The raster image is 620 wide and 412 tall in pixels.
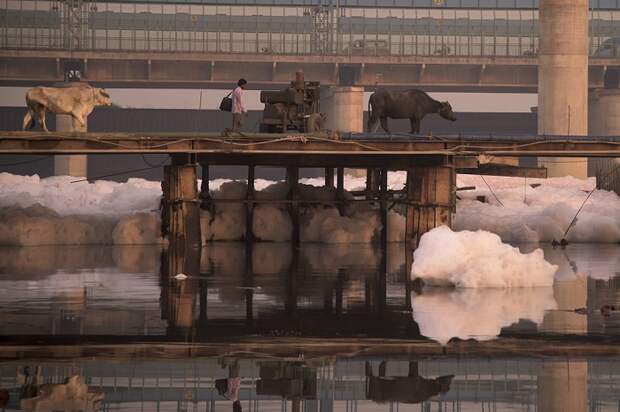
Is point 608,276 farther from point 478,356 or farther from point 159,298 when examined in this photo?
point 478,356

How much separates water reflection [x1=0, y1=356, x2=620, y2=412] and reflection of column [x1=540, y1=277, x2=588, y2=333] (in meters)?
3.70

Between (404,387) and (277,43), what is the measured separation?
81.4 meters

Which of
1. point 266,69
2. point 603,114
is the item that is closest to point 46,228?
point 266,69

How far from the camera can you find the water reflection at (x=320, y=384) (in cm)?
1731

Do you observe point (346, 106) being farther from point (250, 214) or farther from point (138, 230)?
point (138, 230)

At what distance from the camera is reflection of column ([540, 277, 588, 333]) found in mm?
24444

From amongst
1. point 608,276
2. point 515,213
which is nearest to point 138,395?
point 608,276

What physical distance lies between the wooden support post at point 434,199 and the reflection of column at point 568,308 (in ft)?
23.3

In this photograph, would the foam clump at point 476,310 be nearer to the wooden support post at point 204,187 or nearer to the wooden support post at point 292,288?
the wooden support post at point 292,288

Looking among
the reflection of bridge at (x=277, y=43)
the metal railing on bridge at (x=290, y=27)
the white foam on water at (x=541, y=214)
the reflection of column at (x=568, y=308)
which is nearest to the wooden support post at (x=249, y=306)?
the reflection of column at (x=568, y=308)

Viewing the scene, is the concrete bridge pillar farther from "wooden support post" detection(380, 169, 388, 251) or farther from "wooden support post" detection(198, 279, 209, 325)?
"wooden support post" detection(198, 279, 209, 325)

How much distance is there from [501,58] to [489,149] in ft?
178

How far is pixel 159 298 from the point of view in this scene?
2933 centimetres

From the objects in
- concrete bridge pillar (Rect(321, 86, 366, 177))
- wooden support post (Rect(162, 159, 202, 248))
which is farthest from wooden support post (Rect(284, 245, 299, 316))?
concrete bridge pillar (Rect(321, 86, 366, 177))
